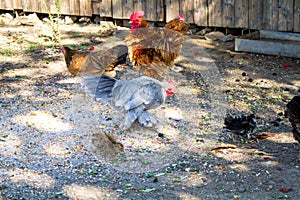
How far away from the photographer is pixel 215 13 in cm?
999

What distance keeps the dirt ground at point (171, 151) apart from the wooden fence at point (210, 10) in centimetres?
74

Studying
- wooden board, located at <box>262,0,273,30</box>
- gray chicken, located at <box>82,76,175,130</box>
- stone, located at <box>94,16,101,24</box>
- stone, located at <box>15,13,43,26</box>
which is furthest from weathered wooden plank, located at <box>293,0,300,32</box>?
stone, located at <box>15,13,43,26</box>

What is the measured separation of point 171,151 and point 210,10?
472 centimetres

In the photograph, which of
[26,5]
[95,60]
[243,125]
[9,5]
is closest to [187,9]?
[95,60]

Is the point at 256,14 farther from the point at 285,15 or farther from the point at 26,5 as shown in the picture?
the point at 26,5

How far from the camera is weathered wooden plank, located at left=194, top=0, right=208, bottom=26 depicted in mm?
10086

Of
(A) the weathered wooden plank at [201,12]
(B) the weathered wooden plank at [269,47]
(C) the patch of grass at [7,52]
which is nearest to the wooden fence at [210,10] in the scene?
(A) the weathered wooden plank at [201,12]

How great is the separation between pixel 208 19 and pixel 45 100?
380 cm

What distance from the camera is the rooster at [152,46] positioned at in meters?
6.73

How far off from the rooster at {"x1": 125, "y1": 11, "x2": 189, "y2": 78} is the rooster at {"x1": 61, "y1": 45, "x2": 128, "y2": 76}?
308 millimetres

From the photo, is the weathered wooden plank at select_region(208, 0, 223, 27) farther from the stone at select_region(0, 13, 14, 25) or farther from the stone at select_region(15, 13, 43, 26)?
the stone at select_region(0, 13, 14, 25)

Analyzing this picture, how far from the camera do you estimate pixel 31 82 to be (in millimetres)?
8359

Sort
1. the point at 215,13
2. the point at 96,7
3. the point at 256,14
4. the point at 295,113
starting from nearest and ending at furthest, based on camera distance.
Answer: the point at 295,113, the point at 256,14, the point at 215,13, the point at 96,7

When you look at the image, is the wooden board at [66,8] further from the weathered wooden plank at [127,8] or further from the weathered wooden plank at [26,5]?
the weathered wooden plank at [127,8]
